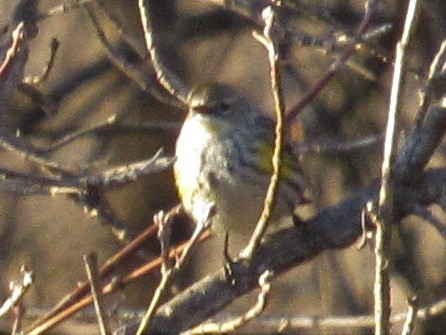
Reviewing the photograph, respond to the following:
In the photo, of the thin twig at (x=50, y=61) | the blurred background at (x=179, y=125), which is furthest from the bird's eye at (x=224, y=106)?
the blurred background at (x=179, y=125)

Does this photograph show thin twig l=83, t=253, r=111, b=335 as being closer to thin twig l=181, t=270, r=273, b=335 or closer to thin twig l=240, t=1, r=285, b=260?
thin twig l=181, t=270, r=273, b=335

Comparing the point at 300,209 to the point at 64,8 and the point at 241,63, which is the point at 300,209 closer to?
the point at 241,63

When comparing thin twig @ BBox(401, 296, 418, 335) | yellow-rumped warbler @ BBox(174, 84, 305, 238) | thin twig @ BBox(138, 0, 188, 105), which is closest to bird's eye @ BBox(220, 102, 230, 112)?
yellow-rumped warbler @ BBox(174, 84, 305, 238)

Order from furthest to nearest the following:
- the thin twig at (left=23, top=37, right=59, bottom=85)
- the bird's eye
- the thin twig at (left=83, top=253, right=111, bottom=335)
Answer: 1. the bird's eye
2. the thin twig at (left=23, top=37, right=59, bottom=85)
3. the thin twig at (left=83, top=253, right=111, bottom=335)

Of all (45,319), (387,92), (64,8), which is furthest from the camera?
(387,92)

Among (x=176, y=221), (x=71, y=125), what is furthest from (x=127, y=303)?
(x=71, y=125)

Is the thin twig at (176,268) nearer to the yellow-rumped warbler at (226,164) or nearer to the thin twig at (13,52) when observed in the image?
the thin twig at (13,52)
